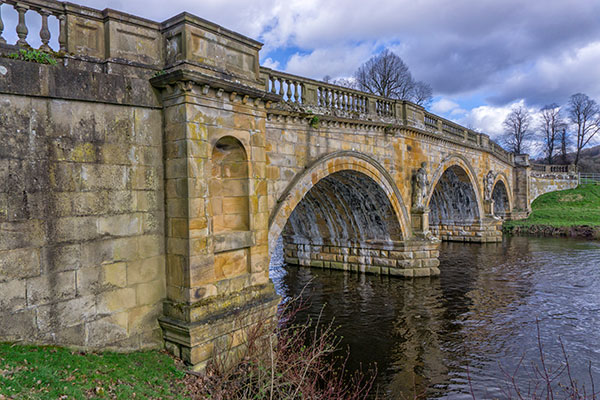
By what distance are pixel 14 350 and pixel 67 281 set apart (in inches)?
35.5

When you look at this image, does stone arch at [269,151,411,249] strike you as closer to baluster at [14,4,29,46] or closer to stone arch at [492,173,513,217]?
baluster at [14,4,29,46]

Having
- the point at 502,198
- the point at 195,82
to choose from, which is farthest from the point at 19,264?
the point at 502,198

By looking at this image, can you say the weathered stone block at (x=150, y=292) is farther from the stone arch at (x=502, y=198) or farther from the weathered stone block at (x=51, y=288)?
the stone arch at (x=502, y=198)

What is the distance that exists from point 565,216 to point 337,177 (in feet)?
74.7

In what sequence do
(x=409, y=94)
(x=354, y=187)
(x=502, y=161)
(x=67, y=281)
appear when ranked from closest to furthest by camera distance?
(x=67, y=281) < (x=354, y=187) < (x=502, y=161) < (x=409, y=94)

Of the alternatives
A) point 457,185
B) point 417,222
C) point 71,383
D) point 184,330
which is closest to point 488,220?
point 457,185

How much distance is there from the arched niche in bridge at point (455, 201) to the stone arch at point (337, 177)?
847 cm

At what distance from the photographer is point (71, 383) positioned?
14.1 feet

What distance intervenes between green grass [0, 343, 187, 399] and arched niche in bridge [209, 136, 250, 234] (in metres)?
2.24

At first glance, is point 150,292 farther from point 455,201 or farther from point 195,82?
point 455,201

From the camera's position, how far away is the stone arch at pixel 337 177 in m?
9.51

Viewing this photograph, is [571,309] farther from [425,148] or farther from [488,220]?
[488,220]

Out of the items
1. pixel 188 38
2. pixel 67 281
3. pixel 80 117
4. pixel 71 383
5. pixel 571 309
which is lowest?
pixel 571 309

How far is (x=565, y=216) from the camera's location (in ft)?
92.4
